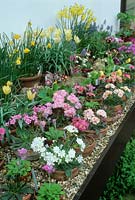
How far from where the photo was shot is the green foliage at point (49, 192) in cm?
162

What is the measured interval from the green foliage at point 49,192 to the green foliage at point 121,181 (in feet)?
3.77

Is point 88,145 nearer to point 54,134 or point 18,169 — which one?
point 54,134

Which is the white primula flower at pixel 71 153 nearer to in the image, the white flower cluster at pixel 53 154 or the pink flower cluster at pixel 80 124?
the white flower cluster at pixel 53 154

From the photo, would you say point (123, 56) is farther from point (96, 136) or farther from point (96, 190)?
point (96, 190)

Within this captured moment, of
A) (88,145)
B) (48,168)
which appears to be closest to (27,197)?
(48,168)

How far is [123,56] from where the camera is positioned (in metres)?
3.84

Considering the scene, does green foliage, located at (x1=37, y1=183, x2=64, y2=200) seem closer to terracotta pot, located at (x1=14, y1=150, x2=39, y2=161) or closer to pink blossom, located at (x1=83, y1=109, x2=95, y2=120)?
terracotta pot, located at (x1=14, y1=150, x2=39, y2=161)

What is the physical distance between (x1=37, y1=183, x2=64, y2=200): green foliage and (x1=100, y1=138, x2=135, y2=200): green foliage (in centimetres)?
115

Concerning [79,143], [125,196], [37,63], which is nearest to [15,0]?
[37,63]

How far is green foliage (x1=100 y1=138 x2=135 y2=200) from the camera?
2.85 metres

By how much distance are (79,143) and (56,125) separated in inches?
14.4

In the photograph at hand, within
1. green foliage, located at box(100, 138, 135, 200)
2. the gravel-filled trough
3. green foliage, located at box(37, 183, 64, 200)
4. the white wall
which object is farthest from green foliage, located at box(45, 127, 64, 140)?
the white wall

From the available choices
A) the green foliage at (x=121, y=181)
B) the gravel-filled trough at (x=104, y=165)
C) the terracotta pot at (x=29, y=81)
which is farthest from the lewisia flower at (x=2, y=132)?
the green foliage at (x=121, y=181)

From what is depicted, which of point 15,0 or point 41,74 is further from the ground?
point 15,0
